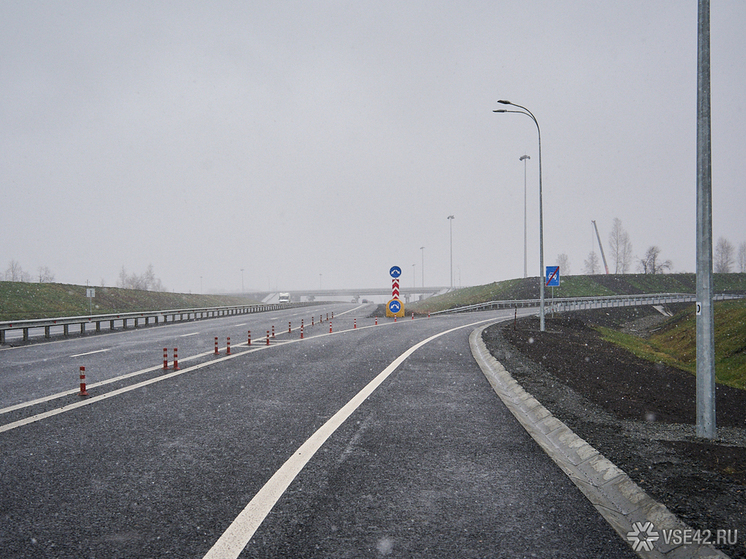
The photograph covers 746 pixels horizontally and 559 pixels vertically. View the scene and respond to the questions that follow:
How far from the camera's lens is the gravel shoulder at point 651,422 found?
12.9ft

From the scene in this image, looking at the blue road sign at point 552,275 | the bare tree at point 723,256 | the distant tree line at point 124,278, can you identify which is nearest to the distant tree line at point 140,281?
the distant tree line at point 124,278

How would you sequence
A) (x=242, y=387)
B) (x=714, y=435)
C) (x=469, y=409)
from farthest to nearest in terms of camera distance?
(x=242, y=387), (x=469, y=409), (x=714, y=435)

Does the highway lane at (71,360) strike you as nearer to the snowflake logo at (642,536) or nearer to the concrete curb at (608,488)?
the concrete curb at (608,488)

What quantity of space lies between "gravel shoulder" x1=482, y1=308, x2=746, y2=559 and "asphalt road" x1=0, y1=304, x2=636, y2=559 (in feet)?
2.56

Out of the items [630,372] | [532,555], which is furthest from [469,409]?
[630,372]

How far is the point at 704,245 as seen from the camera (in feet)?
19.7

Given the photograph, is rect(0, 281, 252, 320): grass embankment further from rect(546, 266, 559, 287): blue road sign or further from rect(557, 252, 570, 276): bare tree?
rect(557, 252, 570, 276): bare tree

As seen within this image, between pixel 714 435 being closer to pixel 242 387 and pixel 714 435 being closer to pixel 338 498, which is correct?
pixel 338 498

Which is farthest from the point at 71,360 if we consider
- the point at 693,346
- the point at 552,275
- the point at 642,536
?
the point at 693,346

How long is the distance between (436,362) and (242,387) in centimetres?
556

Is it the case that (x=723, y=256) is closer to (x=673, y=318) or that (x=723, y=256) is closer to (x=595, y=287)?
(x=595, y=287)

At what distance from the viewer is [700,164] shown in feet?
20.2

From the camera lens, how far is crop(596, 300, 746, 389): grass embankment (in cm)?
1650

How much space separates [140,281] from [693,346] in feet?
380
